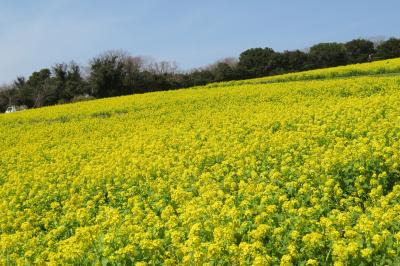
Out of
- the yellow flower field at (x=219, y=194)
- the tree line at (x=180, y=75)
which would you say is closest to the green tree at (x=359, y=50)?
the tree line at (x=180, y=75)

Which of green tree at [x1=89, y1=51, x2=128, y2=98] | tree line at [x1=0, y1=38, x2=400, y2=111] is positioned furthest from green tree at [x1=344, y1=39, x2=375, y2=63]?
green tree at [x1=89, y1=51, x2=128, y2=98]

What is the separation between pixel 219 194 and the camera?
9.02m

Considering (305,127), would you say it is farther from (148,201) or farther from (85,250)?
(85,250)

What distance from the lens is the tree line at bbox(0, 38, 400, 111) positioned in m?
62.8

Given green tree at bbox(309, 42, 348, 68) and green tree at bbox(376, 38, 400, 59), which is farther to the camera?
green tree at bbox(309, 42, 348, 68)

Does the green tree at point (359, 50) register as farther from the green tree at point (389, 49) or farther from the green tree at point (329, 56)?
the green tree at point (389, 49)

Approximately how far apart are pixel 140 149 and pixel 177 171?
4482 millimetres

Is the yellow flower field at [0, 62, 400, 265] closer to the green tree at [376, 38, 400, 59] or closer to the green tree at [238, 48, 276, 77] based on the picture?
the green tree at [238, 48, 276, 77]

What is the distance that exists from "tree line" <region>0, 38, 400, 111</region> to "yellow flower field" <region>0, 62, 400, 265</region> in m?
42.2

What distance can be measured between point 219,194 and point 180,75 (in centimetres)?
6099

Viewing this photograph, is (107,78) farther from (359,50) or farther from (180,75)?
(359,50)

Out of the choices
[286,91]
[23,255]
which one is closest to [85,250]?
[23,255]

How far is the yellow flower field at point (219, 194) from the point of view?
639 centimetres

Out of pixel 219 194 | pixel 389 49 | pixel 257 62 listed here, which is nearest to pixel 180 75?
pixel 257 62
